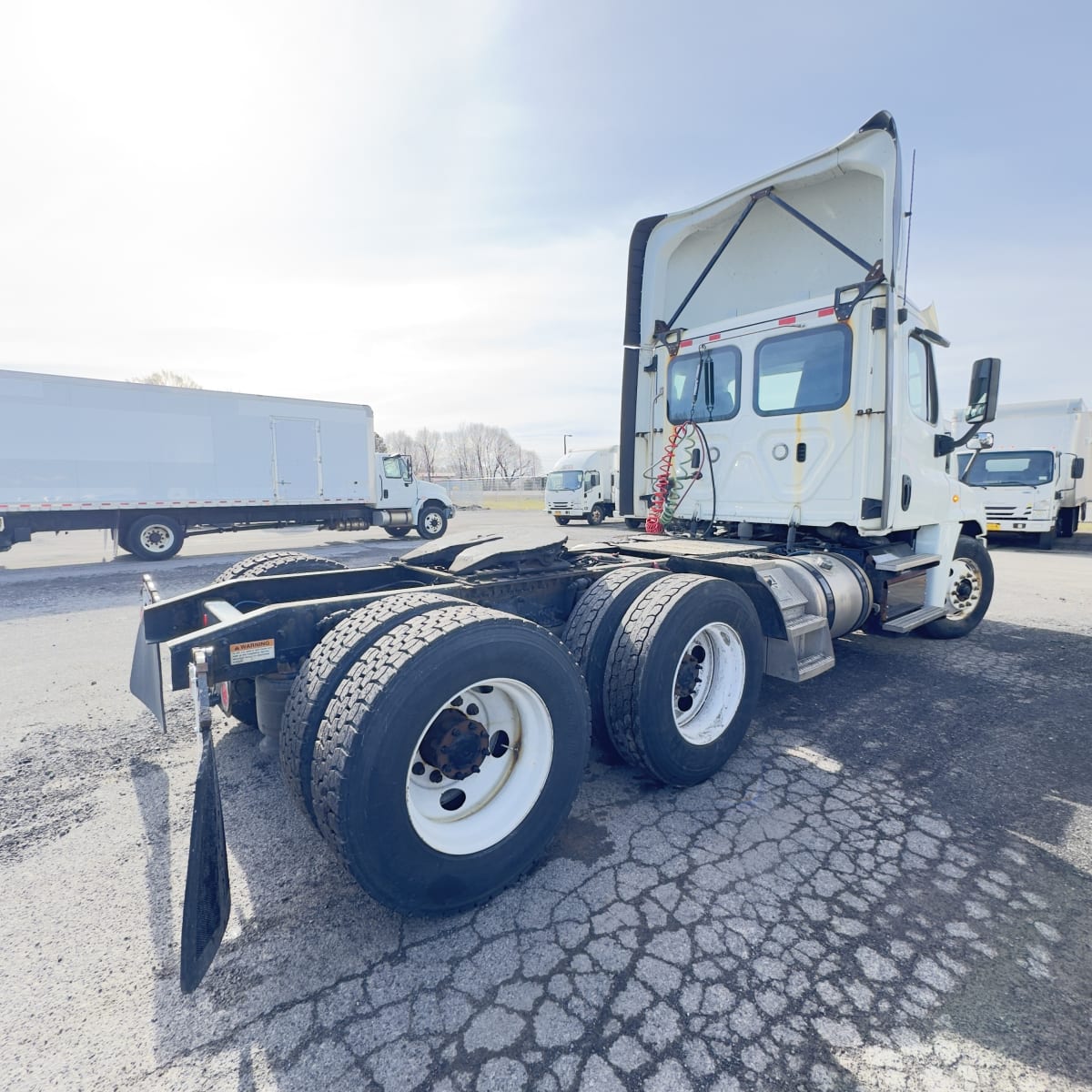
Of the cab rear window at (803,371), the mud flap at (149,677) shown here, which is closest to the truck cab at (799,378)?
the cab rear window at (803,371)

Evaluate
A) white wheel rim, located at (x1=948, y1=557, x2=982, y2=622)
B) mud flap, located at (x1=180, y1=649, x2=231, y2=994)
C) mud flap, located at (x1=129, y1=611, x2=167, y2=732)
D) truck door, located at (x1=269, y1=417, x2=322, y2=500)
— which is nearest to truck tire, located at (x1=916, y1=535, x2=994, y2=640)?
white wheel rim, located at (x1=948, y1=557, x2=982, y2=622)

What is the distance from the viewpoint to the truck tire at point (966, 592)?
6148mm

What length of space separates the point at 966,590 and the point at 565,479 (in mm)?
17848

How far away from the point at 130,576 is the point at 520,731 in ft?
34.7

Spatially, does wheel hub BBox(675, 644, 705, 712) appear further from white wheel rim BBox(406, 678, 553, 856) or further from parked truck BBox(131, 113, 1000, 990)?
white wheel rim BBox(406, 678, 553, 856)

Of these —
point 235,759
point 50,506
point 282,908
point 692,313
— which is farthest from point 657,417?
point 50,506

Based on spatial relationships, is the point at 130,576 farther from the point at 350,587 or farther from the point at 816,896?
the point at 816,896

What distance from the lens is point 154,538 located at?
41.9 feet

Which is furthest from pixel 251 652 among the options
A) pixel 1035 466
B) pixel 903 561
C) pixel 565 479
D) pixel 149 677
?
pixel 565 479

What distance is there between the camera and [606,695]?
3062 mm

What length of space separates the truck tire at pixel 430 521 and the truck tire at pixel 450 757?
602 inches

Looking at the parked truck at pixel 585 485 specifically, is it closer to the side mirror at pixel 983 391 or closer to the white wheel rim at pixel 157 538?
the white wheel rim at pixel 157 538

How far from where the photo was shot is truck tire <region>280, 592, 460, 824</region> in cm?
217

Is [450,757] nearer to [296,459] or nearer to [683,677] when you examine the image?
[683,677]
